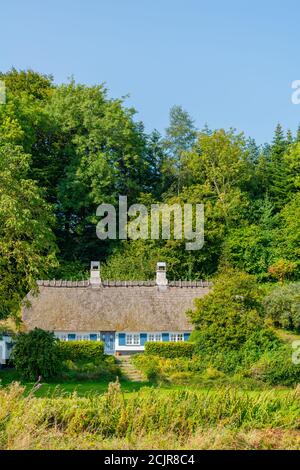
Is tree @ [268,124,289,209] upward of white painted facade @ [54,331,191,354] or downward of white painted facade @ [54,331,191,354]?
upward

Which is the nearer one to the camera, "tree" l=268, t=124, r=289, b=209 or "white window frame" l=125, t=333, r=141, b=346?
"white window frame" l=125, t=333, r=141, b=346

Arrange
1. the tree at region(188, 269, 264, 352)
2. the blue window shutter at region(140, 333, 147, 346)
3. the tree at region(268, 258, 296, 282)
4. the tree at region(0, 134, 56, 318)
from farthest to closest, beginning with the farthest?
the tree at region(268, 258, 296, 282) < the blue window shutter at region(140, 333, 147, 346) < the tree at region(188, 269, 264, 352) < the tree at region(0, 134, 56, 318)

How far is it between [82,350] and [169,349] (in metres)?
4.42

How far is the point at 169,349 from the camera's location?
37250 mm

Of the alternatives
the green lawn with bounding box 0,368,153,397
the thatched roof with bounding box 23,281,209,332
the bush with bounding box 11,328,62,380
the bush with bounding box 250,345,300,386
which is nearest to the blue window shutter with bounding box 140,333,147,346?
the thatched roof with bounding box 23,281,209,332

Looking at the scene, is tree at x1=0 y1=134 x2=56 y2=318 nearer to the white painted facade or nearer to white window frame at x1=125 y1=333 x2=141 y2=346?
the white painted facade

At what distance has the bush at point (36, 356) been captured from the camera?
3194cm

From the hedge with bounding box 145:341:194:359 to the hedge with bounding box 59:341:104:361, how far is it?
2.59 m

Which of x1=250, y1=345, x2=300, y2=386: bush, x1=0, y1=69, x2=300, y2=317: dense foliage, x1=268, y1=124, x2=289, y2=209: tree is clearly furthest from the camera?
x1=268, y1=124, x2=289, y2=209: tree

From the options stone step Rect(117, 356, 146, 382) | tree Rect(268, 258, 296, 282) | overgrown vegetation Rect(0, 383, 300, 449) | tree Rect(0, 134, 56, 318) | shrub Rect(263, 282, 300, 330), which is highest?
tree Rect(0, 134, 56, 318)

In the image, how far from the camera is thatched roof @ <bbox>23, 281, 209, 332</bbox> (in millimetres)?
40219

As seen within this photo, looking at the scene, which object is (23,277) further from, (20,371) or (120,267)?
(120,267)

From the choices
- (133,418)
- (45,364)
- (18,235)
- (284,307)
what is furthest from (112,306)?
(133,418)
